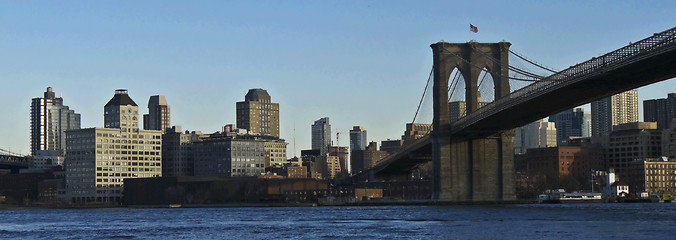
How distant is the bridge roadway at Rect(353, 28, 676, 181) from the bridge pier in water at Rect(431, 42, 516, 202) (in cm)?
128

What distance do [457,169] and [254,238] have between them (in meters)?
40.5

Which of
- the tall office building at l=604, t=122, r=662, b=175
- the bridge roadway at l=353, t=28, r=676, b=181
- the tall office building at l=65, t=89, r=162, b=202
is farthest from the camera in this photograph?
the tall office building at l=604, t=122, r=662, b=175

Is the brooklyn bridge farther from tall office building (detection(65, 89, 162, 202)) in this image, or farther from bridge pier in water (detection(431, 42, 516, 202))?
tall office building (detection(65, 89, 162, 202))

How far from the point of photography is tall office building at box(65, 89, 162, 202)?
170250 mm

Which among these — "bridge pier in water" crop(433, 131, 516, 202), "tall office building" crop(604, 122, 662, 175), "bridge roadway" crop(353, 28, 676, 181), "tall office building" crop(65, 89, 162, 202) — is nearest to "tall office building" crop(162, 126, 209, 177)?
"tall office building" crop(65, 89, 162, 202)

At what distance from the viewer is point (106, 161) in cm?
17250

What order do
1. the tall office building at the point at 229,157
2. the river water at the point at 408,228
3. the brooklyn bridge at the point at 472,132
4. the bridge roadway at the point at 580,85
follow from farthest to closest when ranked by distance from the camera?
the tall office building at the point at 229,157
the brooklyn bridge at the point at 472,132
the bridge roadway at the point at 580,85
the river water at the point at 408,228

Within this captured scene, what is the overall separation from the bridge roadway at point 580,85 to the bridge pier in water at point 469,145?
1284mm

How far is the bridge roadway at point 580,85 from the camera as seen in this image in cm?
6238

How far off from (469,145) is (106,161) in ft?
289

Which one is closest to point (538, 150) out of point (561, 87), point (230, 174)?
point (230, 174)

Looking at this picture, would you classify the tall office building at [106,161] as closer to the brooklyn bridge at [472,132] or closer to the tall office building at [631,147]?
the tall office building at [631,147]

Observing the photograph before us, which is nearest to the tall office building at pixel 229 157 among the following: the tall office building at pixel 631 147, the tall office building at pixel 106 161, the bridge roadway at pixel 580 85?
the tall office building at pixel 106 161

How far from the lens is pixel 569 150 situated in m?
180
